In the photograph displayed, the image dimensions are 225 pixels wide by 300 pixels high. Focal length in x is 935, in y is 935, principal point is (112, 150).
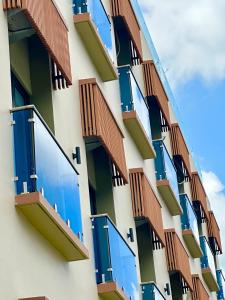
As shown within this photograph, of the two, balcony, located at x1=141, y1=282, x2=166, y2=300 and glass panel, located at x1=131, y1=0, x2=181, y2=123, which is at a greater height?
glass panel, located at x1=131, y1=0, x2=181, y2=123

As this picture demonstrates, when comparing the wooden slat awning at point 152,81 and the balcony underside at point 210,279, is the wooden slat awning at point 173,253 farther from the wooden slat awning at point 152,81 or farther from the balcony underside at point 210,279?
the balcony underside at point 210,279

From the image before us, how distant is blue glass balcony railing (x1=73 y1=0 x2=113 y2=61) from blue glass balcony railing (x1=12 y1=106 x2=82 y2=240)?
4885mm

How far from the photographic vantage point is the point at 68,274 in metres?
13.2

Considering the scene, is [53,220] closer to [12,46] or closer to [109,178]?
[12,46]

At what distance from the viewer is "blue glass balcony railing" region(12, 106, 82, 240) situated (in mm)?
11336

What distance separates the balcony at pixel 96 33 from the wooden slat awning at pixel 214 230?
59.8 feet

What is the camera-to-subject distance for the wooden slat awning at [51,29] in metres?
12.4

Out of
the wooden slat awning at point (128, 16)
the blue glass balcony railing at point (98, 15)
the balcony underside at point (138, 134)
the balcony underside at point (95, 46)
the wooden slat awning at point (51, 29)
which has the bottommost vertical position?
the wooden slat awning at point (51, 29)

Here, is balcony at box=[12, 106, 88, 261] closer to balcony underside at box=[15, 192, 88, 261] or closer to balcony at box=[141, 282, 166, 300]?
balcony underside at box=[15, 192, 88, 261]

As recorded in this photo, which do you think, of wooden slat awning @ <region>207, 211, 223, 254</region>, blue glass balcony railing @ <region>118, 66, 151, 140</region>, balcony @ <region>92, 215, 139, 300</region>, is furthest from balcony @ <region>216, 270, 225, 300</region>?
balcony @ <region>92, 215, 139, 300</region>

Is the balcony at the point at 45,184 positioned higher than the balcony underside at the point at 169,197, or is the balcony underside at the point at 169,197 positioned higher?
the balcony underside at the point at 169,197

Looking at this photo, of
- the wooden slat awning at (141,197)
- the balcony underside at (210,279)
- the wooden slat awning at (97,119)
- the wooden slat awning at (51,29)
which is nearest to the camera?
the wooden slat awning at (51,29)

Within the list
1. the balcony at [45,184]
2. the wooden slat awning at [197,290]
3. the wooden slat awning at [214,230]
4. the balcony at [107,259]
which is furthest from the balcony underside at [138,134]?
the wooden slat awning at [214,230]

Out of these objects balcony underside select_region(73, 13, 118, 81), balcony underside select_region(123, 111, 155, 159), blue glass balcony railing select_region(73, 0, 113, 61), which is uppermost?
blue glass balcony railing select_region(73, 0, 113, 61)
